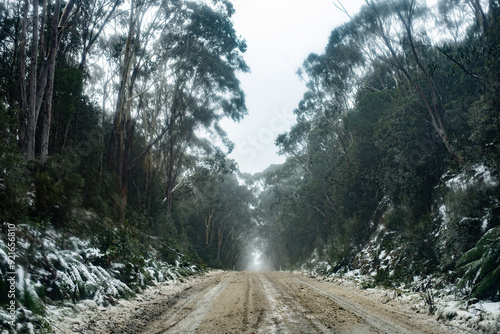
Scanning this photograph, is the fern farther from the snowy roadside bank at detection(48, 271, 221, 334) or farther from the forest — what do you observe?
the snowy roadside bank at detection(48, 271, 221, 334)

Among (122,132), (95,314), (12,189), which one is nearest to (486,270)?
(95,314)

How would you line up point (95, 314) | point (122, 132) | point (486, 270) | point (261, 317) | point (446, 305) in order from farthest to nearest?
1. point (122, 132)
2. point (446, 305)
3. point (486, 270)
4. point (261, 317)
5. point (95, 314)

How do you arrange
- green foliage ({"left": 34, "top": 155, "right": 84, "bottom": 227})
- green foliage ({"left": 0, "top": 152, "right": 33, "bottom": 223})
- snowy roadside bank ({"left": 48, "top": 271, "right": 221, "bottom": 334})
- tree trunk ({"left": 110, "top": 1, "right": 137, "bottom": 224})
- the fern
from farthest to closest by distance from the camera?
1. tree trunk ({"left": 110, "top": 1, "right": 137, "bottom": 224})
2. green foliage ({"left": 34, "top": 155, "right": 84, "bottom": 227})
3. green foliage ({"left": 0, "top": 152, "right": 33, "bottom": 223})
4. the fern
5. snowy roadside bank ({"left": 48, "top": 271, "right": 221, "bottom": 334})

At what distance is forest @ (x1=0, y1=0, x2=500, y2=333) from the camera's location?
17.7 ft

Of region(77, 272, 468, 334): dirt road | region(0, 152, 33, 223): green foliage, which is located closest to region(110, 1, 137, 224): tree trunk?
region(0, 152, 33, 223): green foliage

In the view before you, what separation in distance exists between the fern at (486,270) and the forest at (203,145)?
3cm

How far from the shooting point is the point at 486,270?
4.69 m

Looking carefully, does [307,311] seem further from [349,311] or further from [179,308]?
[179,308]

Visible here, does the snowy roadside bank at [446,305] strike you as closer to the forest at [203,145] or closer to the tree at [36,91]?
the forest at [203,145]

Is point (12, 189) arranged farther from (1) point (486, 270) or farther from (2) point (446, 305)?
(1) point (486, 270)

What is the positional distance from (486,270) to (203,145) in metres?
21.1

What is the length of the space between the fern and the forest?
1.2 inches

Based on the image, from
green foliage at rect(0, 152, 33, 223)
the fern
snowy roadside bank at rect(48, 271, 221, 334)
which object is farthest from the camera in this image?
green foliage at rect(0, 152, 33, 223)

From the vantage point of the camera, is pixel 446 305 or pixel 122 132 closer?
pixel 446 305
